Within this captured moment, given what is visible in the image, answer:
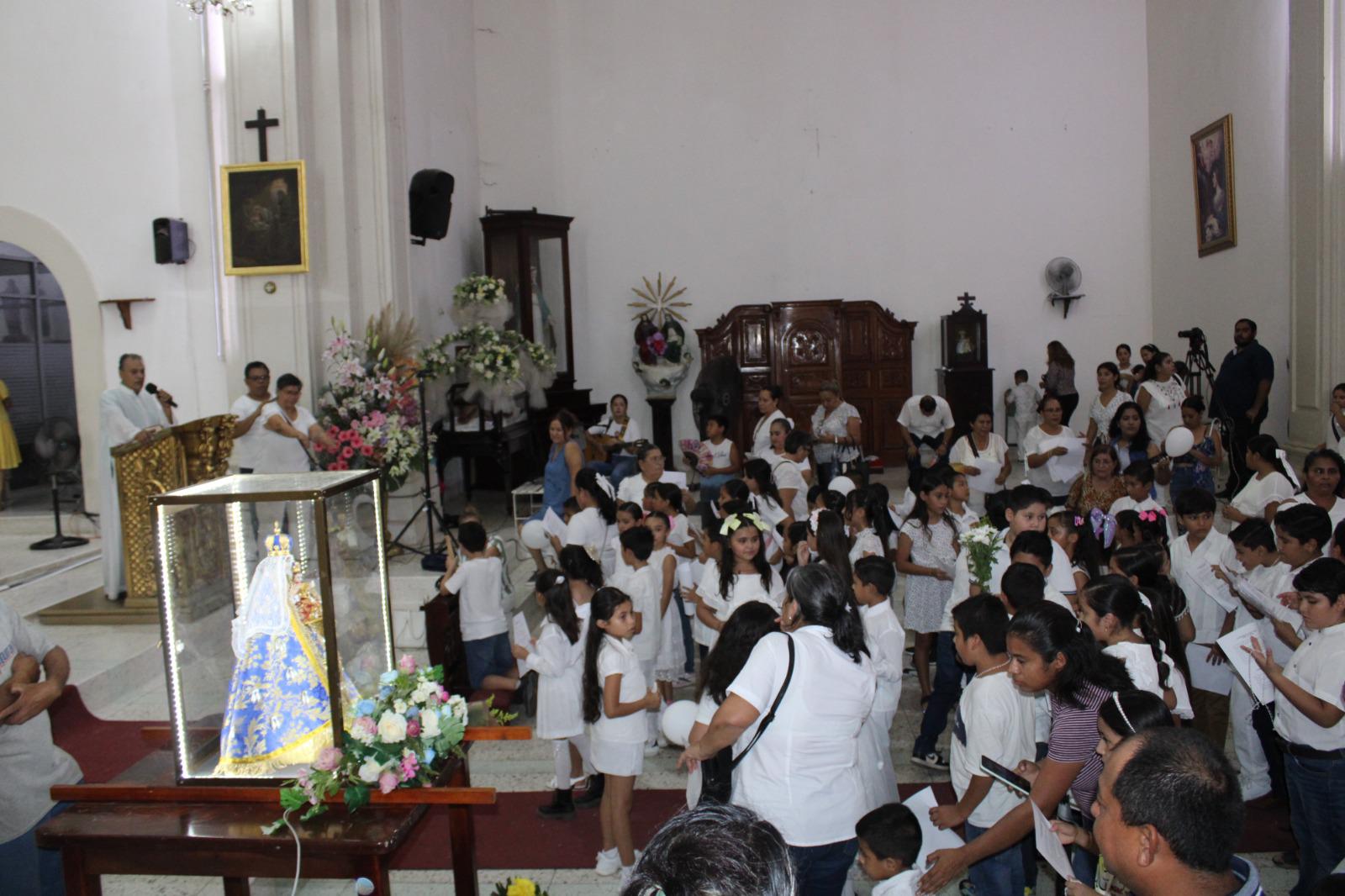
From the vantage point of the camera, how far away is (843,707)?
315 cm

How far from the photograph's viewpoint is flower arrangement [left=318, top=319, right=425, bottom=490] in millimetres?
8047

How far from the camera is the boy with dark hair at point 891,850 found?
3.09m

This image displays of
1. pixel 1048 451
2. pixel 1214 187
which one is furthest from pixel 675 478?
pixel 1214 187

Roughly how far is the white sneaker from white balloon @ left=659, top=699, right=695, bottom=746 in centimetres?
119

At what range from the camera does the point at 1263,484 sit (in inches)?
238

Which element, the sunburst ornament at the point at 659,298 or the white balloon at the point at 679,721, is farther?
the sunburst ornament at the point at 659,298

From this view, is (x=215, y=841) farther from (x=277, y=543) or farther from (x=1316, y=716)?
(x=1316, y=716)

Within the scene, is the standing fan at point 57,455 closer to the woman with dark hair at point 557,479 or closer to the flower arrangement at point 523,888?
the woman with dark hair at point 557,479

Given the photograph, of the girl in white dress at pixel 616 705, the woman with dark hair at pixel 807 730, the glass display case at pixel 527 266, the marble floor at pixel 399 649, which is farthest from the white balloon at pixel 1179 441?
the glass display case at pixel 527 266

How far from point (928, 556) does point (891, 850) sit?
2.82 meters

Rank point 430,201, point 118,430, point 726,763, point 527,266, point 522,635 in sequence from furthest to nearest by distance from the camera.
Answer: point 527,266, point 430,201, point 118,430, point 522,635, point 726,763

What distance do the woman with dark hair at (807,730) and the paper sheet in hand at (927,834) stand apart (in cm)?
23

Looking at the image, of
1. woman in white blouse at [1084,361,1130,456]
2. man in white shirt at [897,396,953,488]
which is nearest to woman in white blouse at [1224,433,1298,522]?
woman in white blouse at [1084,361,1130,456]

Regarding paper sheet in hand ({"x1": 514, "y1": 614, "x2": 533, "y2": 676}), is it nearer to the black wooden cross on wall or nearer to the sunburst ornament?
the black wooden cross on wall
